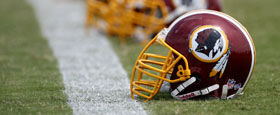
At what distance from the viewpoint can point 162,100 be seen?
353cm

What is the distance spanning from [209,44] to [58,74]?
2039 mm

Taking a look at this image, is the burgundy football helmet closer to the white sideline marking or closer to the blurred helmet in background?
the blurred helmet in background

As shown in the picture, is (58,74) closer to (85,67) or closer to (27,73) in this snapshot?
(27,73)

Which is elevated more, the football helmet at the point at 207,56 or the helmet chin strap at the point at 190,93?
the football helmet at the point at 207,56

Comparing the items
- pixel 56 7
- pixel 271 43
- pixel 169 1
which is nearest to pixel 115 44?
pixel 169 1

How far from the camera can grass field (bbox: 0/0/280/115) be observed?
330cm

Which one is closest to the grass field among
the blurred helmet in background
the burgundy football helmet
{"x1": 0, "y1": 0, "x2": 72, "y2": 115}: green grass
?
{"x1": 0, "y1": 0, "x2": 72, "y2": 115}: green grass

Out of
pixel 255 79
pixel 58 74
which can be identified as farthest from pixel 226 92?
pixel 58 74

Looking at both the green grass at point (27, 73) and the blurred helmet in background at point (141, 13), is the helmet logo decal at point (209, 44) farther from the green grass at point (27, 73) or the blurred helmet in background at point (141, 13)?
the blurred helmet in background at point (141, 13)

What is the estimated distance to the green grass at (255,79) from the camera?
324 centimetres

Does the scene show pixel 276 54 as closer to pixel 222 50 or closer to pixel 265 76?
pixel 265 76

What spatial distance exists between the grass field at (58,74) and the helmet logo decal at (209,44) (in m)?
0.41

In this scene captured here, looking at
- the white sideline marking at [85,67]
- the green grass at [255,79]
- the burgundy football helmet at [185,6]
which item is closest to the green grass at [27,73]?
the white sideline marking at [85,67]

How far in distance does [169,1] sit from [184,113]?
9.31 ft
